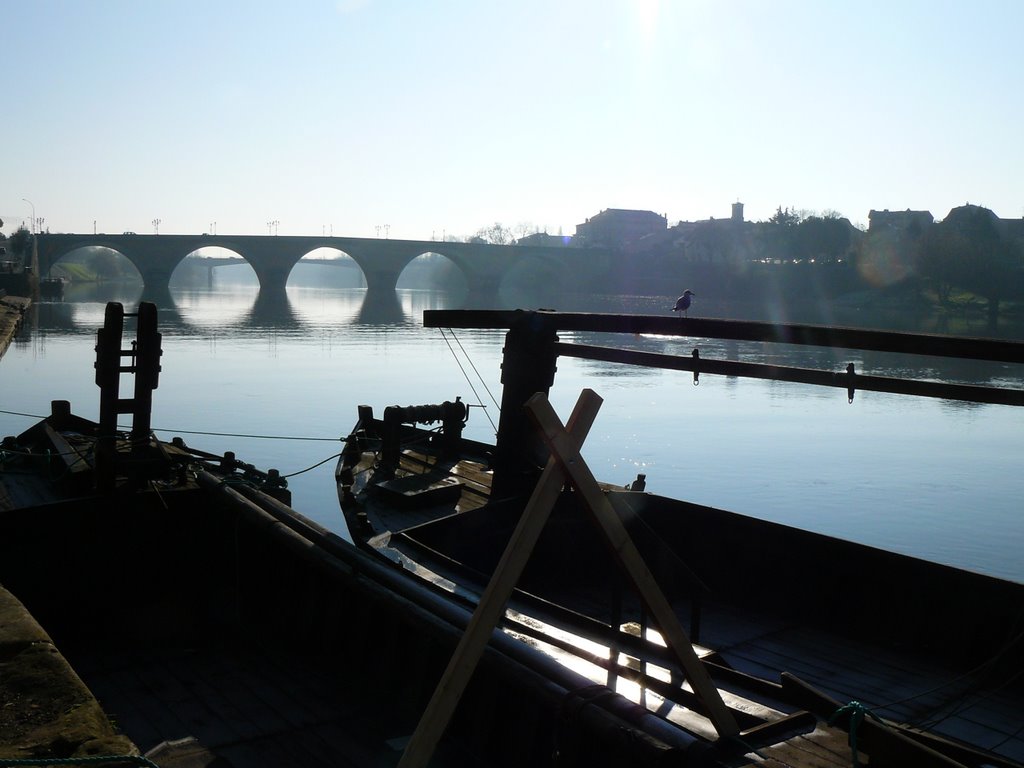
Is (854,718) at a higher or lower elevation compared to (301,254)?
lower

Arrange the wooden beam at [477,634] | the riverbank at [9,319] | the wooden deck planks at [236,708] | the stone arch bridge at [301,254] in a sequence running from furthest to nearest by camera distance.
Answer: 1. the stone arch bridge at [301,254]
2. the riverbank at [9,319]
3. the wooden deck planks at [236,708]
4. the wooden beam at [477,634]

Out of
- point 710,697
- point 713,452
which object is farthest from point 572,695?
point 713,452

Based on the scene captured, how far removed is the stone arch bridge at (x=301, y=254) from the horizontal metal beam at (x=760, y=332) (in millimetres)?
80509

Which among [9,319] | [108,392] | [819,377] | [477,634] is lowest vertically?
[9,319]

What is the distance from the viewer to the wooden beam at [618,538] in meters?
3.10

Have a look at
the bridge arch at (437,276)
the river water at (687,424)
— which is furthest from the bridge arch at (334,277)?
the river water at (687,424)

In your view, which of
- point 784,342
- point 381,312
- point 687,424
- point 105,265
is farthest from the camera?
point 105,265

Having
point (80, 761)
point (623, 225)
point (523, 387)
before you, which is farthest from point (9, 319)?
point (623, 225)

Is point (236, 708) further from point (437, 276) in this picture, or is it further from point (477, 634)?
point (437, 276)

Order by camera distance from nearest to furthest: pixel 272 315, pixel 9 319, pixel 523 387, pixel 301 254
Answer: pixel 523 387 → pixel 9 319 → pixel 272 315 → pixel 301 254

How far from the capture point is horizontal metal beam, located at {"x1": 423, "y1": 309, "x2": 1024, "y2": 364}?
229 inches

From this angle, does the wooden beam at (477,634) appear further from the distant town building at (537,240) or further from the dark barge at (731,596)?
the distant town building at (537,240)

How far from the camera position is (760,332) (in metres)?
7.23

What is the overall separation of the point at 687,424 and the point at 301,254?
70775mm
